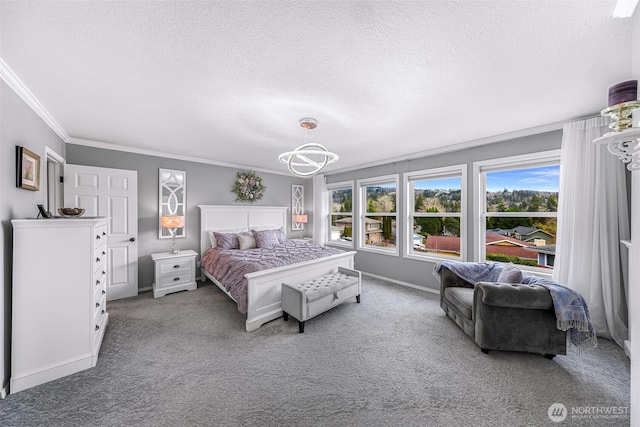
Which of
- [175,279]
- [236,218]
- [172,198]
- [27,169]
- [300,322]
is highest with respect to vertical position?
[27,169]

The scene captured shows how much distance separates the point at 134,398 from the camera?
168 cm

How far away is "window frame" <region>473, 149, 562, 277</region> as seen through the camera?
2959mm

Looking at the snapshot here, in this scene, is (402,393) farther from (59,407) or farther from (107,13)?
(107,13)

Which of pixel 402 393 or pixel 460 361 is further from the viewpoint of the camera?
pixel 460 361

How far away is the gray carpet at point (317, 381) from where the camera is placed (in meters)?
1.54

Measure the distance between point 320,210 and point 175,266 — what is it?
3.28 m

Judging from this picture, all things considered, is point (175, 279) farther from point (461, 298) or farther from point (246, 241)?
point (461, 298)

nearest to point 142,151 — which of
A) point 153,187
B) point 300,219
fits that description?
point 153,187

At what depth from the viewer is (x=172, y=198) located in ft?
13.8

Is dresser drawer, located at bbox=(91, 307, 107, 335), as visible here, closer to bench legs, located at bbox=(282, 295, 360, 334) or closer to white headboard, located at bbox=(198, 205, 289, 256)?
bench legs, located at bbox=(282, 295, 360, 334)

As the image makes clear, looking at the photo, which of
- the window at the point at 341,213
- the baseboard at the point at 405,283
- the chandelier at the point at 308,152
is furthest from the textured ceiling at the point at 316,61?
the window at the point at 341,213

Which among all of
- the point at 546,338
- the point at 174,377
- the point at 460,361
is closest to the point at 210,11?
the point at 174,377

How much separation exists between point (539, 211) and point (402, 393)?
120 inches

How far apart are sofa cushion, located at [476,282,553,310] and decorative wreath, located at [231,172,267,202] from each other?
4.54 metres
